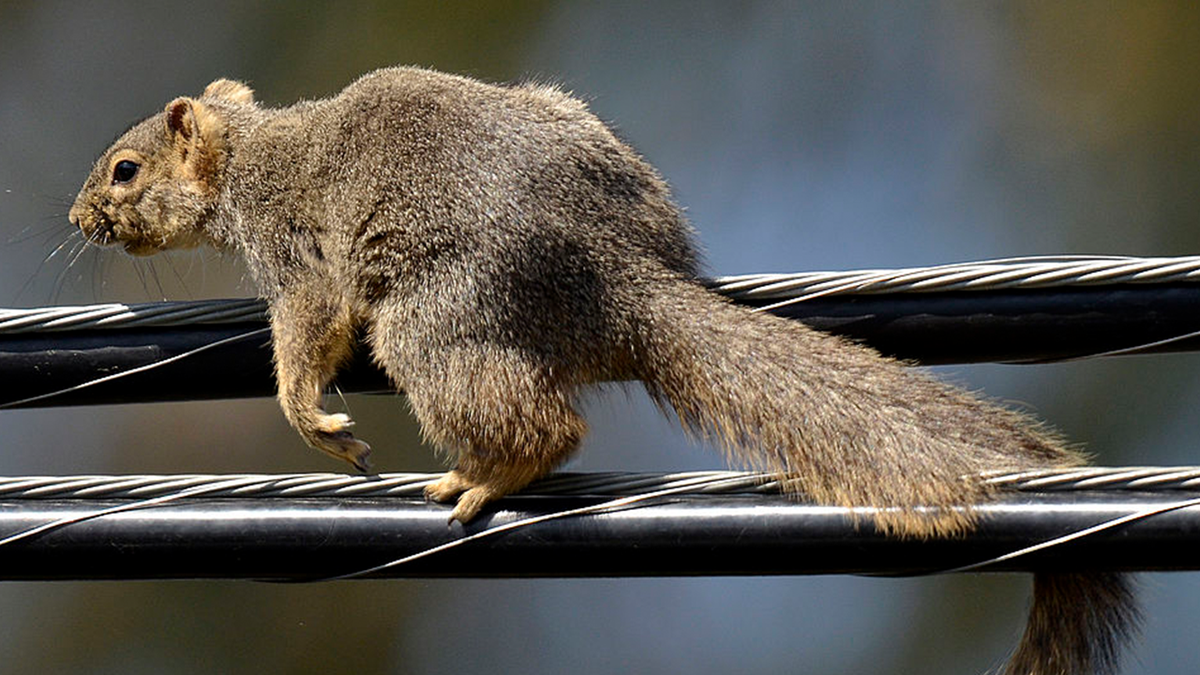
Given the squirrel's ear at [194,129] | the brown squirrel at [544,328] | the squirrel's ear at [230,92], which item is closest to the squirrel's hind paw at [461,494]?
the brown squirrel at [544,328]

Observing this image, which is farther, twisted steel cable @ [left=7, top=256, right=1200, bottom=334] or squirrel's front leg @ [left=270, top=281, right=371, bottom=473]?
squirrel's front leg @ [left=270, top=281, right=371, bottom=473]

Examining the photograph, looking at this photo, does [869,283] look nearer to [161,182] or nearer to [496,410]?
[496,410]

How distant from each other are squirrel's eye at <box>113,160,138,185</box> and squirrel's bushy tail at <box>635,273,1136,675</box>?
5.98 ft

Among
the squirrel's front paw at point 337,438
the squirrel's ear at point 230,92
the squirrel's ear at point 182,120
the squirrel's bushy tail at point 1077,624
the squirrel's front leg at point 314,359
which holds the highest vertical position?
the squirrel's ear at point 230,92

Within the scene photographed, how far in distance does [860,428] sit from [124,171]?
240cm

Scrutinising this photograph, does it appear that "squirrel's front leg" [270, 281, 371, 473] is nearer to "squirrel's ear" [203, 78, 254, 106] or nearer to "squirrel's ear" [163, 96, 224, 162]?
"squirrel's ear" [163, 96, 224, 162]

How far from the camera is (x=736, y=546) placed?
263 centimetres

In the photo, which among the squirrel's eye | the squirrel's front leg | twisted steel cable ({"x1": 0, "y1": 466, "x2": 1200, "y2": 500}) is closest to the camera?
twisted steel cable ({"x1": 0, "y1": 466, "x2": 1200, "y2": 500})

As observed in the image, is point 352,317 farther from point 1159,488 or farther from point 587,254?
point 1159,488

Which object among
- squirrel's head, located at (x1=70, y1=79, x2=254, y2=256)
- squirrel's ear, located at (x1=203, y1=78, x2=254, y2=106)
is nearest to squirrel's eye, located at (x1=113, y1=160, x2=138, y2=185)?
squirrel's head, located at (x1=70, y1=79, x2=254, y2=256)

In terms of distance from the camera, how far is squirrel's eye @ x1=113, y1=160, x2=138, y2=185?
14.0ft

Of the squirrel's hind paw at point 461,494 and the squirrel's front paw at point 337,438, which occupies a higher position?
the squirrel's front paw at point 337,438

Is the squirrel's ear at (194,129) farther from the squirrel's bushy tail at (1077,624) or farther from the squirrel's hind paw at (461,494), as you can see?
the squirrel's bushy tail at (1077,624)

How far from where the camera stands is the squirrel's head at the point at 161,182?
4.07 metres
